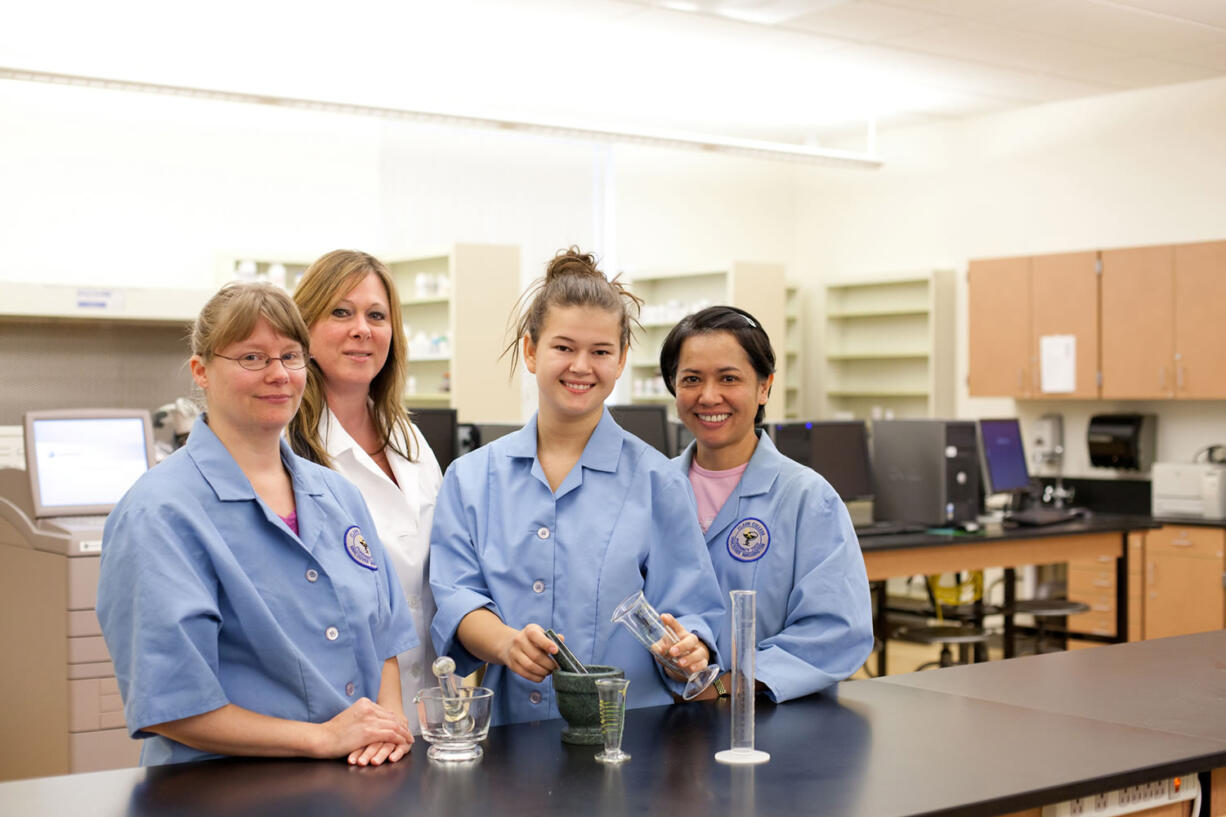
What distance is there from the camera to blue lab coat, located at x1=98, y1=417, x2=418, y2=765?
148cm

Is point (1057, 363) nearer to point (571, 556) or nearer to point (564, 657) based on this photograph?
point (571, 556)

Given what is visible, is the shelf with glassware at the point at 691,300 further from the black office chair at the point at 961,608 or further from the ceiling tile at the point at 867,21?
the black office chair at the point at 961,608

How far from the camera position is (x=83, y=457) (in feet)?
13.9

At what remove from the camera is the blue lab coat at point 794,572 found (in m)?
1.95

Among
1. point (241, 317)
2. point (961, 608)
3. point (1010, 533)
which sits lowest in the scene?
point (961, 608)

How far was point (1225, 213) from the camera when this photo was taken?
683cm

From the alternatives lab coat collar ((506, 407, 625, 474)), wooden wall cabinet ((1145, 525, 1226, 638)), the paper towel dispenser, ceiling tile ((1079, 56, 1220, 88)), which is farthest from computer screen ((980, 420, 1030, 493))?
lab coat collar ((506, 407, 625, 474))

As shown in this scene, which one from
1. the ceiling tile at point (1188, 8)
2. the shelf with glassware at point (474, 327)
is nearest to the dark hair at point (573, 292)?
the ceiling tile at point (1188, 8)

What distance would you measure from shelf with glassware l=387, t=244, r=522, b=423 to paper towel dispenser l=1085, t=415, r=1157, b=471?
3394 mm

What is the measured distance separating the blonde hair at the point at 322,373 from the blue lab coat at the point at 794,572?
0.62 meters

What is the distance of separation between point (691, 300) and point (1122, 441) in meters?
3.09

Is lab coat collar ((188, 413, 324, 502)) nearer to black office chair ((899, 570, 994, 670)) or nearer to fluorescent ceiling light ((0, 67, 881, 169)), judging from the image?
black office chair ((899, 570, 994, 670))

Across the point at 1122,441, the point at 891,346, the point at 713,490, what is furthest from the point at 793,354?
the point at 713,490

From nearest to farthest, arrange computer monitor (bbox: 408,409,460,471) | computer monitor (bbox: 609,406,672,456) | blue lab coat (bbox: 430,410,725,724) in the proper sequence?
blue lab coat (bbox: 430,410,725,724), computer monitor (bbox: 408,409,460,471), computer monitor (bbox: 609,406,672,456)
